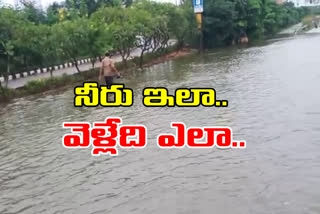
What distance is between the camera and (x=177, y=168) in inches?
316

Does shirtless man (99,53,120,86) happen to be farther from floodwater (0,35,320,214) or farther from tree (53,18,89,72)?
tree (53,18,89,72)

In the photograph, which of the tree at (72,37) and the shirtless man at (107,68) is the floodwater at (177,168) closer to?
the shirtless man at (107,68)

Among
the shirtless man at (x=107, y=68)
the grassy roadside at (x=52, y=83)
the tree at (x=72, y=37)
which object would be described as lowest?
Result: the grassy roadside at (x=52, y=83)

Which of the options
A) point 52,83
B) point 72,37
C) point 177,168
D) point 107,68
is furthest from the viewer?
point 72,37

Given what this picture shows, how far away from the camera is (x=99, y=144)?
32.8 feet

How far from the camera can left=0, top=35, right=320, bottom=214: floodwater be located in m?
6.58

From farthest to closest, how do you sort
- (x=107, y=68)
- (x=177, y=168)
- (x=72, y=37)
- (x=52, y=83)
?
(x=72, y=37) → (x=52, y=83) → (x=107, y=68) → (x=177, y=168)

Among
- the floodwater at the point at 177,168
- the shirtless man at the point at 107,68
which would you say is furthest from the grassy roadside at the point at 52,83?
the floodwater at the point at 177,168

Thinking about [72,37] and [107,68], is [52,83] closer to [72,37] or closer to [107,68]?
[72,37]

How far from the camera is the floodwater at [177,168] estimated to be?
21.6 feet

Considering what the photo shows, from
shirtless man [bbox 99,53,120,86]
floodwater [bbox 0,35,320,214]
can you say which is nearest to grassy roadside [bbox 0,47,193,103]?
shirtless man [bbox 99,53,120,86]

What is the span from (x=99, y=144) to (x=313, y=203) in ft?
17.4

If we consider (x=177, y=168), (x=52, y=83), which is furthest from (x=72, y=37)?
(x=177, y=168)

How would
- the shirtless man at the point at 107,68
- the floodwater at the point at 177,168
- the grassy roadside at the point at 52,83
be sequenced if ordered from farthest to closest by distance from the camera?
the grassy roadside at the point at 52,83, the shirtless man at the point at 107,68, the floodwater at the point at 177,168
